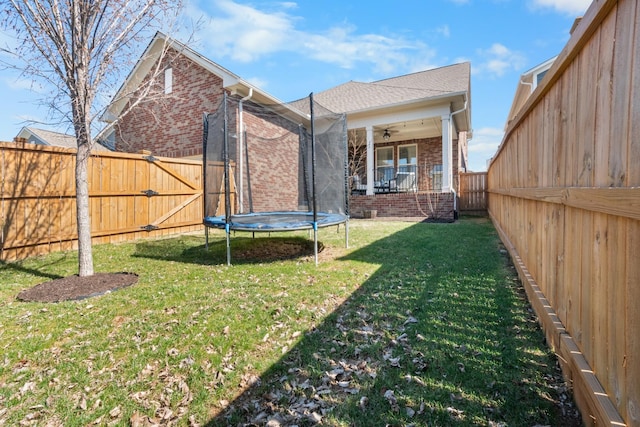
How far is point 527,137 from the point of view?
3.09m

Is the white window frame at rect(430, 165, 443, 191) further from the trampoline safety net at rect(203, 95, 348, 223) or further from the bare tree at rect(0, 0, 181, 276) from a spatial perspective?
the bare tree at rect(0, 0, 181, 276)

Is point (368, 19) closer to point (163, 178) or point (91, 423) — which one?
point (163, 178)

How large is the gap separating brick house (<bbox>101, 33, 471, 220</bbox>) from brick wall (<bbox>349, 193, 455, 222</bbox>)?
0.03 metres

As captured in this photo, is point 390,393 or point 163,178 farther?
point 163,178

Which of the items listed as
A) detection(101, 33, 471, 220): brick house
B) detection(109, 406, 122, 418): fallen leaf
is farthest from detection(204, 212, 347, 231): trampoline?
detection(101, 33, 471, 220): brick house

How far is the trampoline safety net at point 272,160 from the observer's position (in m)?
5.70

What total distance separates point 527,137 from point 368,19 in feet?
29.1

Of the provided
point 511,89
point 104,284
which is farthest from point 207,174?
point 511,89

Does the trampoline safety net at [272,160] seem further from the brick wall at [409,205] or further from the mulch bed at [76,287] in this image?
the brick wall at [409,205]

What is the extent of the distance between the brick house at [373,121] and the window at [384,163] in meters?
0.05

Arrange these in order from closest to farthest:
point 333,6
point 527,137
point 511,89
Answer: point 527,137, point 333,6, point 511,89

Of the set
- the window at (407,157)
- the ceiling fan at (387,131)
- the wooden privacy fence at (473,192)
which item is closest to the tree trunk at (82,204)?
the ceiling fan at (387,131)

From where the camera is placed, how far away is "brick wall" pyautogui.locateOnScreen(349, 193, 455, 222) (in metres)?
10.3

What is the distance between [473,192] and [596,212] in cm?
1180
